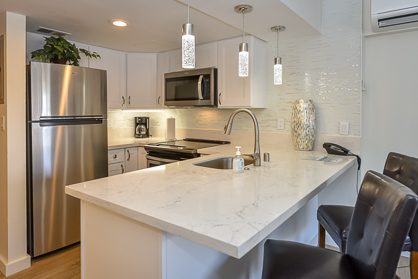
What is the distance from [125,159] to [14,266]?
1.46 m

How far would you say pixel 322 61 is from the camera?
2.68 m

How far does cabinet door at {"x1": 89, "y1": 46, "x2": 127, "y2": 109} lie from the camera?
11.2 feet

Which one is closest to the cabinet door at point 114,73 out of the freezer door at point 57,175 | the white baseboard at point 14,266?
the freezer door at point 57,175

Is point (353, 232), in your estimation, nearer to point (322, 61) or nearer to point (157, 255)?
A: point (157, 255)

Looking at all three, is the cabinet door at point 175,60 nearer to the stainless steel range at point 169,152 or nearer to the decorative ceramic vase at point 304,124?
the stainless steel range at point 169,152

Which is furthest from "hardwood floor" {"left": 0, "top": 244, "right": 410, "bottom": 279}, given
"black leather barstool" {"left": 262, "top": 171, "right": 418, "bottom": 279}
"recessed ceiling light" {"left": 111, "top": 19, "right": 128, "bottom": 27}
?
"recessed ceiling light" {"left": 111, "top": 19, "right": 128, "bottom": 27}

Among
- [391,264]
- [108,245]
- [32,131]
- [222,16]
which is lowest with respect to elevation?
[108,245]

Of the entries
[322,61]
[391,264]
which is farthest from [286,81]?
[391,264]

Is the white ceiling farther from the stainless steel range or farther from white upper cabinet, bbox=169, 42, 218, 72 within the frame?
the stainless steel range

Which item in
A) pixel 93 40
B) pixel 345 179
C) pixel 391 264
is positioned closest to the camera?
pixel 391 264

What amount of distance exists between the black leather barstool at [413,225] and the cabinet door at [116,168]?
7.50 ft

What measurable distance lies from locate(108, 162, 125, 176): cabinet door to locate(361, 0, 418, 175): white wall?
2.53 meters

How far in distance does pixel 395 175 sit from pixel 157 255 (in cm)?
141

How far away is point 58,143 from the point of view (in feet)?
8.11
